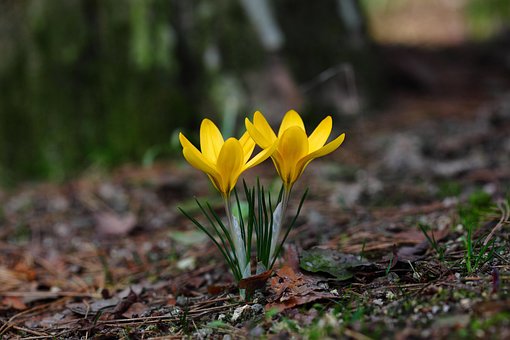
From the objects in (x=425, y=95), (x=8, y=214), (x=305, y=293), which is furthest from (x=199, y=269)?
(x=425, y=95)

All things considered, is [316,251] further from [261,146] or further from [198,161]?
[198,161]

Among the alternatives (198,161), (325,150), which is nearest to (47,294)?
(198,161)

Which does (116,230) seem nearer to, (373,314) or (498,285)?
(373,314)

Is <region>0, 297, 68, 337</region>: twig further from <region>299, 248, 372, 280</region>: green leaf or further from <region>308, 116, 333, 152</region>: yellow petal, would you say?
<region>308, 116, 333, 152</region>: yellow petal

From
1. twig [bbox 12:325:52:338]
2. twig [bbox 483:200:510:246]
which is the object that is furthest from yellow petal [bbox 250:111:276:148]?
twig [bbox 12:325:52:338]

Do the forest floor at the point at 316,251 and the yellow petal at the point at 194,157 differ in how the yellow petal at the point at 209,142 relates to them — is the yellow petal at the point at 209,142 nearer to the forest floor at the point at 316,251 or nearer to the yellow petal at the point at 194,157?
the yellow petal at the point at 194,157

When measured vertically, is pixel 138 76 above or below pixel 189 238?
above

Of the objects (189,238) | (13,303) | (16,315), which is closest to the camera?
(16,315)

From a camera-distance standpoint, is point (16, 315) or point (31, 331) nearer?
point (31, 331)

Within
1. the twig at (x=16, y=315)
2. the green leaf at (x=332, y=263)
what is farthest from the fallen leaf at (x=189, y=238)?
the green leaf at (x=332, y=263)
